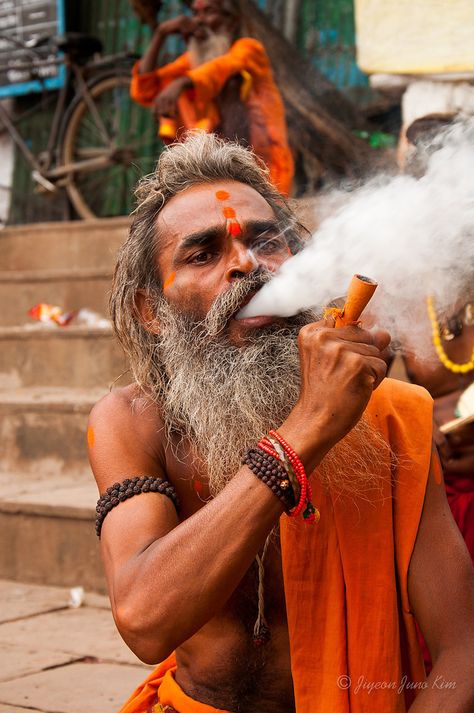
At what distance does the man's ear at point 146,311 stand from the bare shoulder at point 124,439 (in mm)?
193

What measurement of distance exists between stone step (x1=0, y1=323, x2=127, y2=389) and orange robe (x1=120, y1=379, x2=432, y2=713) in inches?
153

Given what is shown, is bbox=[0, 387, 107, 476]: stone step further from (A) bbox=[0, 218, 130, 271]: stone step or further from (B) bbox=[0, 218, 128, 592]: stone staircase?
(A) bbox=[0, 218, 130, 271]: stone step

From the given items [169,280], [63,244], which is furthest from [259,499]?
[63,244]

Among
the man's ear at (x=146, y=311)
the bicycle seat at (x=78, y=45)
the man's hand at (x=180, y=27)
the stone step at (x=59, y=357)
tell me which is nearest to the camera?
the man's ear at (x=146, y=311)

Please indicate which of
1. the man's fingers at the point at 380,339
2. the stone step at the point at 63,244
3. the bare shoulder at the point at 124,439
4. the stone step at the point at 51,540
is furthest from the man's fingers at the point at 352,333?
the stone step at the point at 63,244

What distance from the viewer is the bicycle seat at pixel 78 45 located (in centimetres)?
894

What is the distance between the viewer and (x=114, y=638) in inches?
162

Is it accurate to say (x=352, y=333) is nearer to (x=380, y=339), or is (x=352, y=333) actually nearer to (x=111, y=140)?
(x=380, y=339)

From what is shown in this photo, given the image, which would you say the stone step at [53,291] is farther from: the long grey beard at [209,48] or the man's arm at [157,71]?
the long grey beard at [209,48]

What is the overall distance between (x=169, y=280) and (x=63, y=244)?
18.8 feet

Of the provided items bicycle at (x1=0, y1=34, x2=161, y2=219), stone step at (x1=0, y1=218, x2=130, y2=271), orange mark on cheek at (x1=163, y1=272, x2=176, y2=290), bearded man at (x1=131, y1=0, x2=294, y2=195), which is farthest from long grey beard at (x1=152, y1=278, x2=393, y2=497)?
bicycle at (x1=0, y1=34, x2=161, y2=219)

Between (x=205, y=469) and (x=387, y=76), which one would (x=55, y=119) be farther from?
(x=205, y=469)

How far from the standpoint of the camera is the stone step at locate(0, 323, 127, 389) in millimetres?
6160

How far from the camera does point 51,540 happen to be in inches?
194
